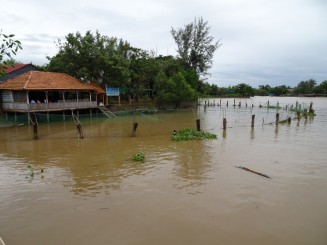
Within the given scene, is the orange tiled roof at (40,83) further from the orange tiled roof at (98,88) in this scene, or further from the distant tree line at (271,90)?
the distant tree line at (271,90)

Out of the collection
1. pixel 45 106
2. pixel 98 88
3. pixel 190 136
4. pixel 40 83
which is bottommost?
pixel 190 136

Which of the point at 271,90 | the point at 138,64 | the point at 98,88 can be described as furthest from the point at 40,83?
the point at 271,90

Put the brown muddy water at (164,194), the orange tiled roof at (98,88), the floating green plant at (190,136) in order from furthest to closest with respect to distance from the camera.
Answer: the orange tiled roof at (98,88) < the floating green plant at (190,136) < the brown muddy water at (164,194)

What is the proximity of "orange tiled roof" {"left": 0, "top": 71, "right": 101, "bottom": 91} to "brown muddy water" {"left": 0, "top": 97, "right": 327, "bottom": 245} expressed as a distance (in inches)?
403

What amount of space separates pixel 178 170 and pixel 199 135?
24.4 feet

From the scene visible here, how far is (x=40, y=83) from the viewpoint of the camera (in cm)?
2608

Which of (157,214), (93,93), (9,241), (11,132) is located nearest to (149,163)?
(157,214)

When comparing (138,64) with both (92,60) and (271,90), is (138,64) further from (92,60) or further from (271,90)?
(271,90)

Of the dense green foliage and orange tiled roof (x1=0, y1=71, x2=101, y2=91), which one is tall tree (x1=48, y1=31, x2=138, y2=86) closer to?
the dense green foliage

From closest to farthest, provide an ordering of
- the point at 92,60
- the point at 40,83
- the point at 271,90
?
the point at 40,83, the point at 92,60, the point at 271,90

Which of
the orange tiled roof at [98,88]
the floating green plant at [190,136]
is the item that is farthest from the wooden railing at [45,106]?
the floating green plant at [190,136]

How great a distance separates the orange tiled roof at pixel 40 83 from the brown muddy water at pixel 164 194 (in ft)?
33.6

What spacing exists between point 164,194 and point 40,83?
21736 mm

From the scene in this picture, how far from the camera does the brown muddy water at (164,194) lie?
A: 6.67m
